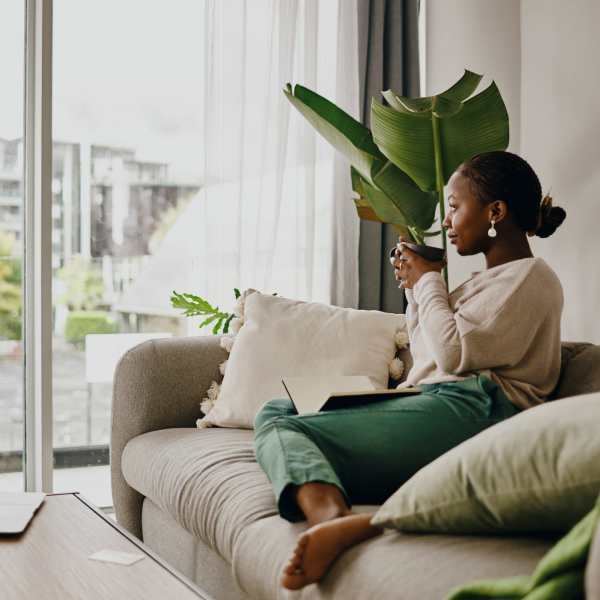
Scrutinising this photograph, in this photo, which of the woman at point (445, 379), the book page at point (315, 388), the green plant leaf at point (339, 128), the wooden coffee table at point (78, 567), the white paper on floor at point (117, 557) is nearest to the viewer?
the wooden coffee table at point (78, 567)

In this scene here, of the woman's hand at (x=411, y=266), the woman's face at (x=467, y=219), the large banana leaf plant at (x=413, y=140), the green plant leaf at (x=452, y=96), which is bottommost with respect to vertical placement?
the woman's hand at (x=411, y=266)

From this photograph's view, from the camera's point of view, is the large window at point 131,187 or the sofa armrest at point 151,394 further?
the large window at point 131,187

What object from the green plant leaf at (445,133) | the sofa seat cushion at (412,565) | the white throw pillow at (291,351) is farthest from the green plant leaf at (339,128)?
the sofa seat cushion at (412,565)

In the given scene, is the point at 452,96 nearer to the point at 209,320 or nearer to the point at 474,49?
the point at 474,49

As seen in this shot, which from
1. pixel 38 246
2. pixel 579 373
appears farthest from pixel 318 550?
pixel 38 246

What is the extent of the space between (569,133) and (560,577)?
6.90 feet

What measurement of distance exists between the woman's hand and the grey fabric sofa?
0.38m

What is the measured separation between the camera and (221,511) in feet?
5.69

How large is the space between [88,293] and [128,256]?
21 cm

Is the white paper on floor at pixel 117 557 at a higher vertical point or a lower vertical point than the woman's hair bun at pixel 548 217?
lower

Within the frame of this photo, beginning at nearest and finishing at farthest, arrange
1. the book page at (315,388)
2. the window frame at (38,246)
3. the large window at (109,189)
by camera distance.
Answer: the book page at (315,388) < the window frame at (38,246) < the large window at (109,189)

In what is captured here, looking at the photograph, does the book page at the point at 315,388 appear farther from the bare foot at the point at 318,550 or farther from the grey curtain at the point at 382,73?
the grey curtain at the point at 382,73

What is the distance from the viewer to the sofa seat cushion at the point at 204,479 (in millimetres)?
1675

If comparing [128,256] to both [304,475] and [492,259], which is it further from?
[304,475]
